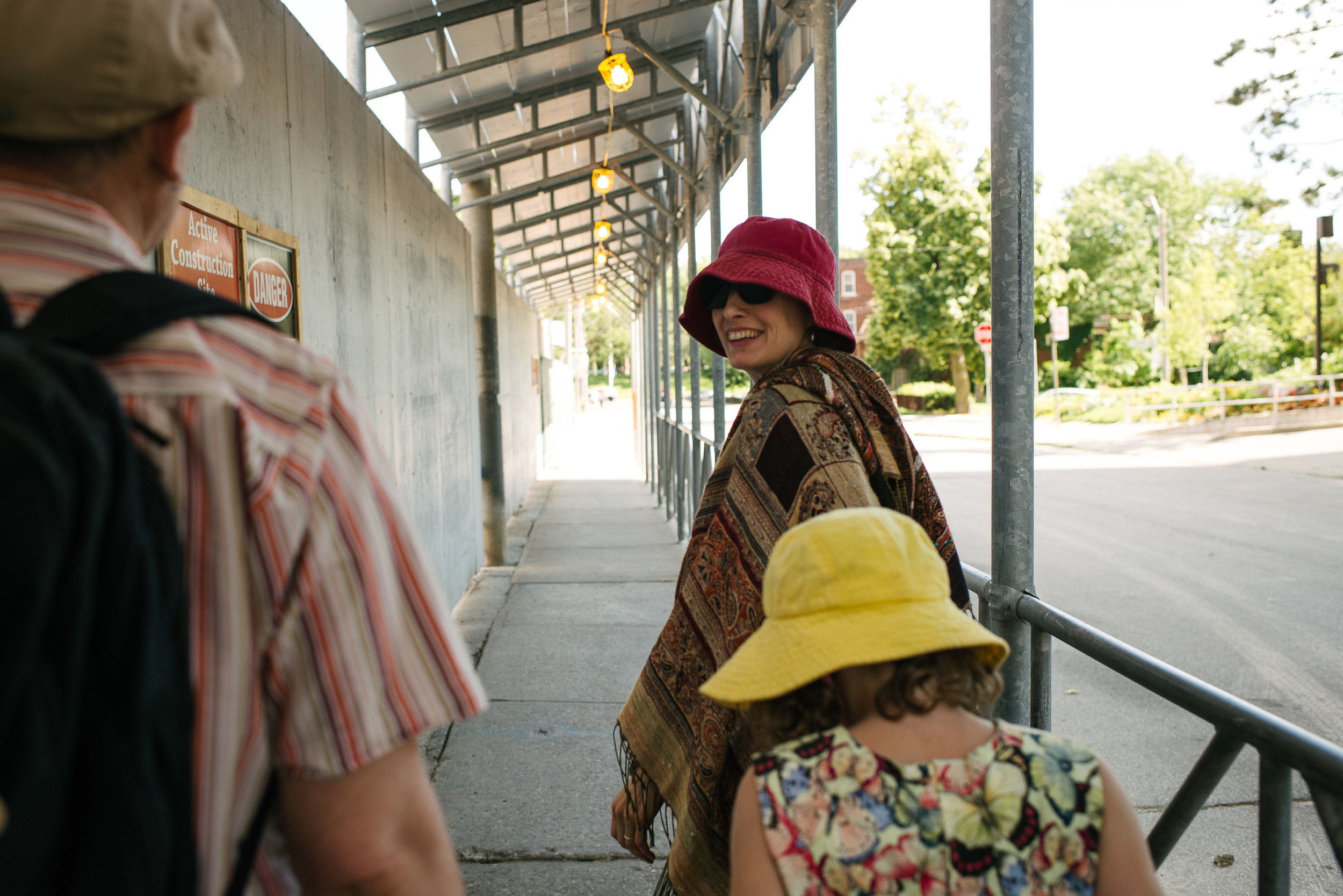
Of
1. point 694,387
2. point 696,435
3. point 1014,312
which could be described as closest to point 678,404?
point 694,387

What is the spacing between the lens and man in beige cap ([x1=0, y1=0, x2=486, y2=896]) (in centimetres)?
80

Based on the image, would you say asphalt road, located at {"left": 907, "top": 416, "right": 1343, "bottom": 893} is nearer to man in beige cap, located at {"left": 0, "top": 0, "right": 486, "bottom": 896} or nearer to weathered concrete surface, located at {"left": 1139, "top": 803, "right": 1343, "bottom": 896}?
weathered concrete surface, located at {"left": 1139, "top": 803, "right": 1343, "bottom": 896}

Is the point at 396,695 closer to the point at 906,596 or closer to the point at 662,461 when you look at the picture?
the point at 906,596

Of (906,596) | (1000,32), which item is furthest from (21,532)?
(1000,32)

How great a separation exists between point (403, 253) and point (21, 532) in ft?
17.4

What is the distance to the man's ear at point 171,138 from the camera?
0.88 m

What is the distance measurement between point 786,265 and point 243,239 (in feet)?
5.65

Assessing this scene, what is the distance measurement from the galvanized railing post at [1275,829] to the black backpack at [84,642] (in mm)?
1445

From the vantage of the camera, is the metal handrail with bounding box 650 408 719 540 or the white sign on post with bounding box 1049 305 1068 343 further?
the white sign on post with bounding box 1049 305 1068 343

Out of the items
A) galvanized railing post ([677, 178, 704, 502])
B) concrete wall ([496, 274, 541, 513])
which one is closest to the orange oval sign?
galvanized railing post ([677, 178, 704, 502])

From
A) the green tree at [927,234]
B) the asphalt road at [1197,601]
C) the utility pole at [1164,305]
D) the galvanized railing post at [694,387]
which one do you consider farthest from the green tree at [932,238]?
the galvanized railing post at [694,387]

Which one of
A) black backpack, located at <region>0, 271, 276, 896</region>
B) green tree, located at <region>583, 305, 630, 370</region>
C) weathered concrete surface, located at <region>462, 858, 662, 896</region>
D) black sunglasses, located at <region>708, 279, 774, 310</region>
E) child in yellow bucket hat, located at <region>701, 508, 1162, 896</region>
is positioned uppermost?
green tree, located at <region>583, 305, 630, 370</region>

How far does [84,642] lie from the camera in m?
0.69

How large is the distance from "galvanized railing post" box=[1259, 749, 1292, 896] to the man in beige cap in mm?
1235
